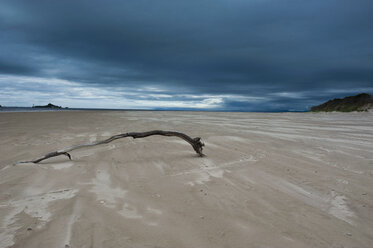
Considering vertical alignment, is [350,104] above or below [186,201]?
above

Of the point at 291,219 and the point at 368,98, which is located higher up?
the point at 368,98

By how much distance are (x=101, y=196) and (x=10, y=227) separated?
105 centimetres

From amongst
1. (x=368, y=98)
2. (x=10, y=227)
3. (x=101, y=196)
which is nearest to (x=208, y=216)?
(x=101, y=196)

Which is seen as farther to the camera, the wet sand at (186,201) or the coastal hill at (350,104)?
the coastal hill at (350,104)

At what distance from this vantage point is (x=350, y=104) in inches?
2014

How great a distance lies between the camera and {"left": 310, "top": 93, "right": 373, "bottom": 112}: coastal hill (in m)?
44.8

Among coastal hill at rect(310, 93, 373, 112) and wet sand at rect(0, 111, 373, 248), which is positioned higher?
coastal hill at rect(310, 93, 373, 112)

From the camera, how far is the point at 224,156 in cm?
579

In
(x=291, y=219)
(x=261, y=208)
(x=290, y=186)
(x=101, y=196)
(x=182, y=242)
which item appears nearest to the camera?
(x=182, y=242)

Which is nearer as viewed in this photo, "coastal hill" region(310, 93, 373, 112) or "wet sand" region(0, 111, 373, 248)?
"wet sand" region(0, 111, 373, 248)

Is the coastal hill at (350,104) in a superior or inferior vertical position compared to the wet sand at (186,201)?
superior

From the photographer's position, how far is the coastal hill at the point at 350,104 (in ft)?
147

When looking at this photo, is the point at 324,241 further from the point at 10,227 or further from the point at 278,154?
the point at 278,154

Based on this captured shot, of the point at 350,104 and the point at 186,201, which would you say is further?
the point at 350,104
